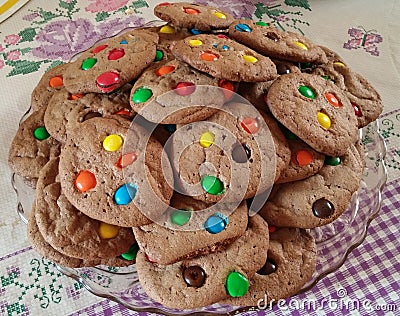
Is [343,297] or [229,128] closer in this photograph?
[229,128]

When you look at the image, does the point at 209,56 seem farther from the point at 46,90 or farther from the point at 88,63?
the point at 46,90

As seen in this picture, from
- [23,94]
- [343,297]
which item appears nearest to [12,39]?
[23,94]

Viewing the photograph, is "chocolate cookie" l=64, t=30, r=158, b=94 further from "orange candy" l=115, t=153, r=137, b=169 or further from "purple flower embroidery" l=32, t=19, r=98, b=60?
"purple flower embroidery" l=32, t=19, r=98, b=60

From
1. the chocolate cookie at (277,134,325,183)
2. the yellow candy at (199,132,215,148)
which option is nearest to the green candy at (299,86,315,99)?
the chocolate cookie at (277,134,325,183)

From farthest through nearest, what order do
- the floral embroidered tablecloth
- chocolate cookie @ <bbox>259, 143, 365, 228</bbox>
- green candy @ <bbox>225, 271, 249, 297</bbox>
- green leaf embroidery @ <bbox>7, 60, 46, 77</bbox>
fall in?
green leaf embroidery @ <bbox>7, 60, 46, 77</bbox> < the floral embroidered tablecloth < chocolate cookie @ <bbox>259, 143, 365, 228</bbox> < green candy @ <bbox>225, 271, 249, 297</bbox>

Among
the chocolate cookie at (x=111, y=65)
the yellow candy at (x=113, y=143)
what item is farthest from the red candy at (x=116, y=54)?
the yellow candy at (x=113, y=143)

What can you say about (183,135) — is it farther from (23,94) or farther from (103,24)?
(103,24)

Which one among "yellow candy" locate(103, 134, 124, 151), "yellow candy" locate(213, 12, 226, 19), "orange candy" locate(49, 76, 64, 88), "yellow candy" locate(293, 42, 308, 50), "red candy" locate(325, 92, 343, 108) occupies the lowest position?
"orange candy" locate(49, 76, 64, 88)
